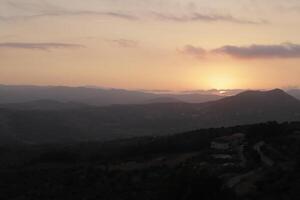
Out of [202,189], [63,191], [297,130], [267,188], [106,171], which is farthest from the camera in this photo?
[297,130]

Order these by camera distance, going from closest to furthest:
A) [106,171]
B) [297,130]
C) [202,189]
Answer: [202,189], [106,171], [297,130]

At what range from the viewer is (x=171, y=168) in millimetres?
73312

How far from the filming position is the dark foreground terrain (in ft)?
149

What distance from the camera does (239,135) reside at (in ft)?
301

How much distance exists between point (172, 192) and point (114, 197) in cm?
2048

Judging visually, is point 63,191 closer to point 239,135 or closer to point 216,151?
point 216,151

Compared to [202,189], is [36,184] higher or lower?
lower

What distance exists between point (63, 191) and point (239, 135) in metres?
36.1

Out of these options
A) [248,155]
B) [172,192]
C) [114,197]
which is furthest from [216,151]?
[172,192]

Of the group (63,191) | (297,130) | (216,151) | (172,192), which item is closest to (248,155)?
(216,151)

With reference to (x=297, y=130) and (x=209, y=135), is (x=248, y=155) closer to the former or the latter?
(x=297, y=130)

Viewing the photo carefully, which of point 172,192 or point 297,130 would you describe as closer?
point 172,192

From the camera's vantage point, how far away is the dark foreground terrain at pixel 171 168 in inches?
1788

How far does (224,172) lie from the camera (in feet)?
206
